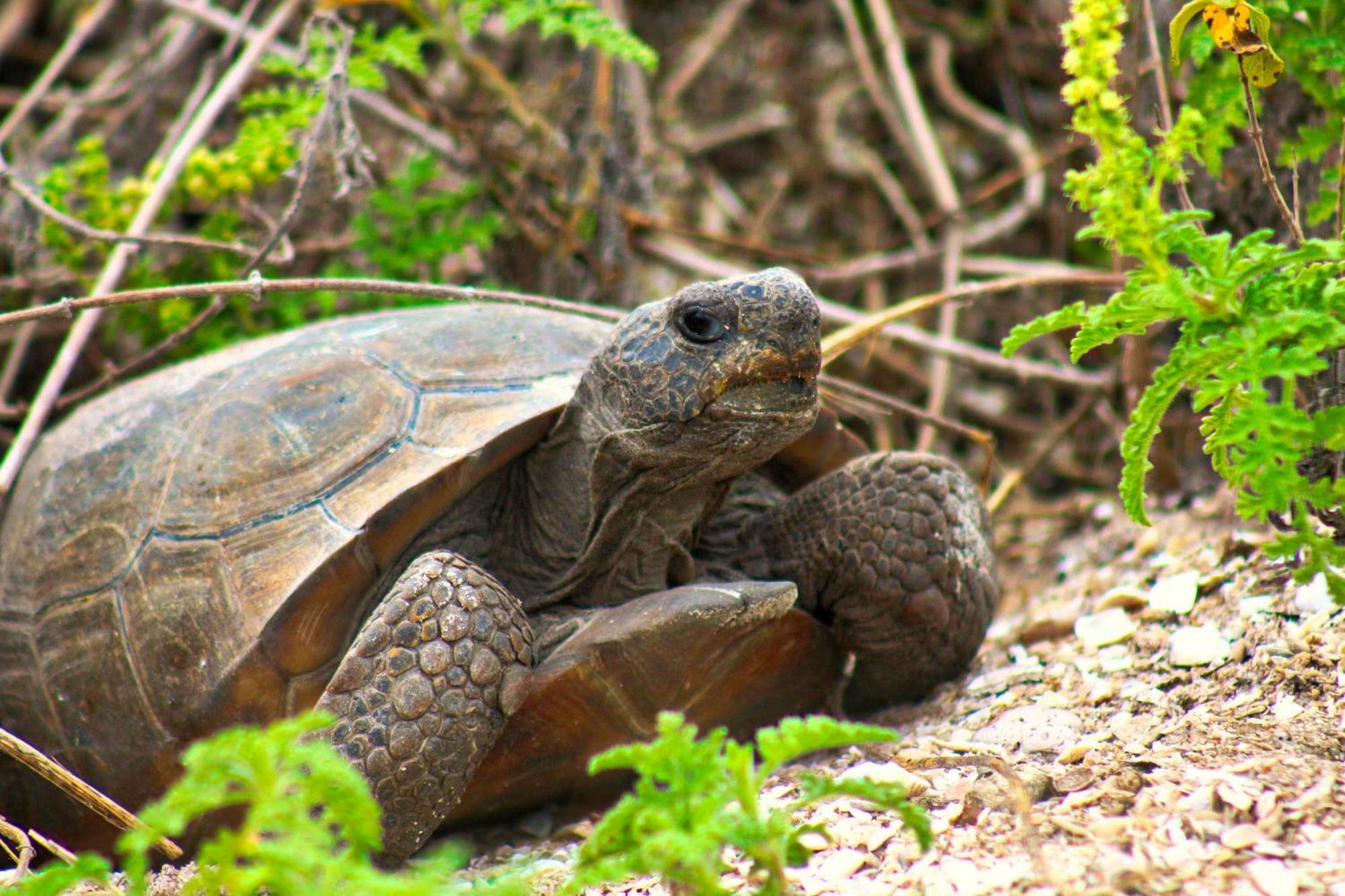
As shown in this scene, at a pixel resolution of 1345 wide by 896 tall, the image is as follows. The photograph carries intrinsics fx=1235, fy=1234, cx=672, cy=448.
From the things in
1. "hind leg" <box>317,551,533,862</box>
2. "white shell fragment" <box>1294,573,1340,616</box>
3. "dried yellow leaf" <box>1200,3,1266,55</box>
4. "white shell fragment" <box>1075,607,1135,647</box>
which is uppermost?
"dried yellow leaf" <box>1200,3,1266,55</box>

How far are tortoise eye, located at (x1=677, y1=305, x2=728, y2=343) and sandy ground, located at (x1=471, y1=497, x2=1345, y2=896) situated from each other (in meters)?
0.86

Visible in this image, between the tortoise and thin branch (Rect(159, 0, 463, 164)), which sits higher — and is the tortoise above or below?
below

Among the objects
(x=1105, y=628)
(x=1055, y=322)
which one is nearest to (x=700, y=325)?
(x=1055, y=322)

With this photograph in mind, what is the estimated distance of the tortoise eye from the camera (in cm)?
236

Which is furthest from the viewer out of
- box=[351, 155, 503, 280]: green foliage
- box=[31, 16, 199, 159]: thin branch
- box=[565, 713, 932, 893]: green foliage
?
box=[31, 16, 199, 159]: thin branch

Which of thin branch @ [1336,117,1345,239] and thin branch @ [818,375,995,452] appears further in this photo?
thin branch @ [818,375,995,452]

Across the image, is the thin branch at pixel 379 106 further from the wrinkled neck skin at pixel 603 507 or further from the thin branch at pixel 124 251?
the wrinkled neck skin at pixel 603 507

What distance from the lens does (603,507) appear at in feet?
8.63

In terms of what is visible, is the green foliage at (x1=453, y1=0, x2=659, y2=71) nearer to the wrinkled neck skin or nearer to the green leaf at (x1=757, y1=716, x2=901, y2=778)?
the wrinkled neck skin

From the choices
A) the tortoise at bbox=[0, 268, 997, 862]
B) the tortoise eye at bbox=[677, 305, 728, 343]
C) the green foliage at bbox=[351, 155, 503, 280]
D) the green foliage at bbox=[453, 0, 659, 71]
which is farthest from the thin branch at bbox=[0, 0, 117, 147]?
the tortoise eye at bbox=[677, 305, 728, 343]

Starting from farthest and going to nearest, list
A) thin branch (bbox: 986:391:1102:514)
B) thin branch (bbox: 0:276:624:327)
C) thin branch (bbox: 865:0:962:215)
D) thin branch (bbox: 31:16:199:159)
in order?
thin branch (bbox: 865:0:962:215) → thin branch (bbox: 31:16:199:159) → thin branch (bbox: 986:391:1102:514) → thin branch (bbox: 0:276:624:327)

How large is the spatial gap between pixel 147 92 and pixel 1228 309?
424 cm

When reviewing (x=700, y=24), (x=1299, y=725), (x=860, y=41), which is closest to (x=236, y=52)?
(x=700, y=24)

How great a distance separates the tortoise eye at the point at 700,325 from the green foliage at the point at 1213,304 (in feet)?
2.08
